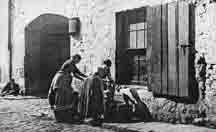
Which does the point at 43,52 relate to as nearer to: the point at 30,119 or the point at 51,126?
the point at 30,119

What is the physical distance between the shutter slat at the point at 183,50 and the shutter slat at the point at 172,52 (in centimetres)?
11

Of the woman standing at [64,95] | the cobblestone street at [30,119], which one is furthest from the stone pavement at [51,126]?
the woman standing at [64,95]

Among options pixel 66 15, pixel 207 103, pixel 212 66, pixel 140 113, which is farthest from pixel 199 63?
pixel 66 15

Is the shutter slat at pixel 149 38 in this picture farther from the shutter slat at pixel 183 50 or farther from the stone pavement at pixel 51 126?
the stone pavement at pixel 51 126

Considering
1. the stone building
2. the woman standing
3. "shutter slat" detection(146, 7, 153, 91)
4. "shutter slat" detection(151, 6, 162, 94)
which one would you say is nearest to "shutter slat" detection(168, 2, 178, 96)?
the stone building

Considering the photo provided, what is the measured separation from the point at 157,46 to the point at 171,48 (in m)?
0.36

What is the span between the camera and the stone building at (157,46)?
17.0 ft

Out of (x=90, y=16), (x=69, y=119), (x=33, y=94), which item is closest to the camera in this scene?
(x=69, y=119)

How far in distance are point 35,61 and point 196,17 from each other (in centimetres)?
691

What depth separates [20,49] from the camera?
10633mm

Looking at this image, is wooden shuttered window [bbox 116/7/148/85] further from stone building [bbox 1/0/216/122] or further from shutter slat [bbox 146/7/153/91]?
shutter slat [bbox 146/7/153/91]

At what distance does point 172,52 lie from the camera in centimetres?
548

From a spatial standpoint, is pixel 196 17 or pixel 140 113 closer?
pixel 196 17

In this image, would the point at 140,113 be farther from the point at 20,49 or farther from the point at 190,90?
the point at 20,49
